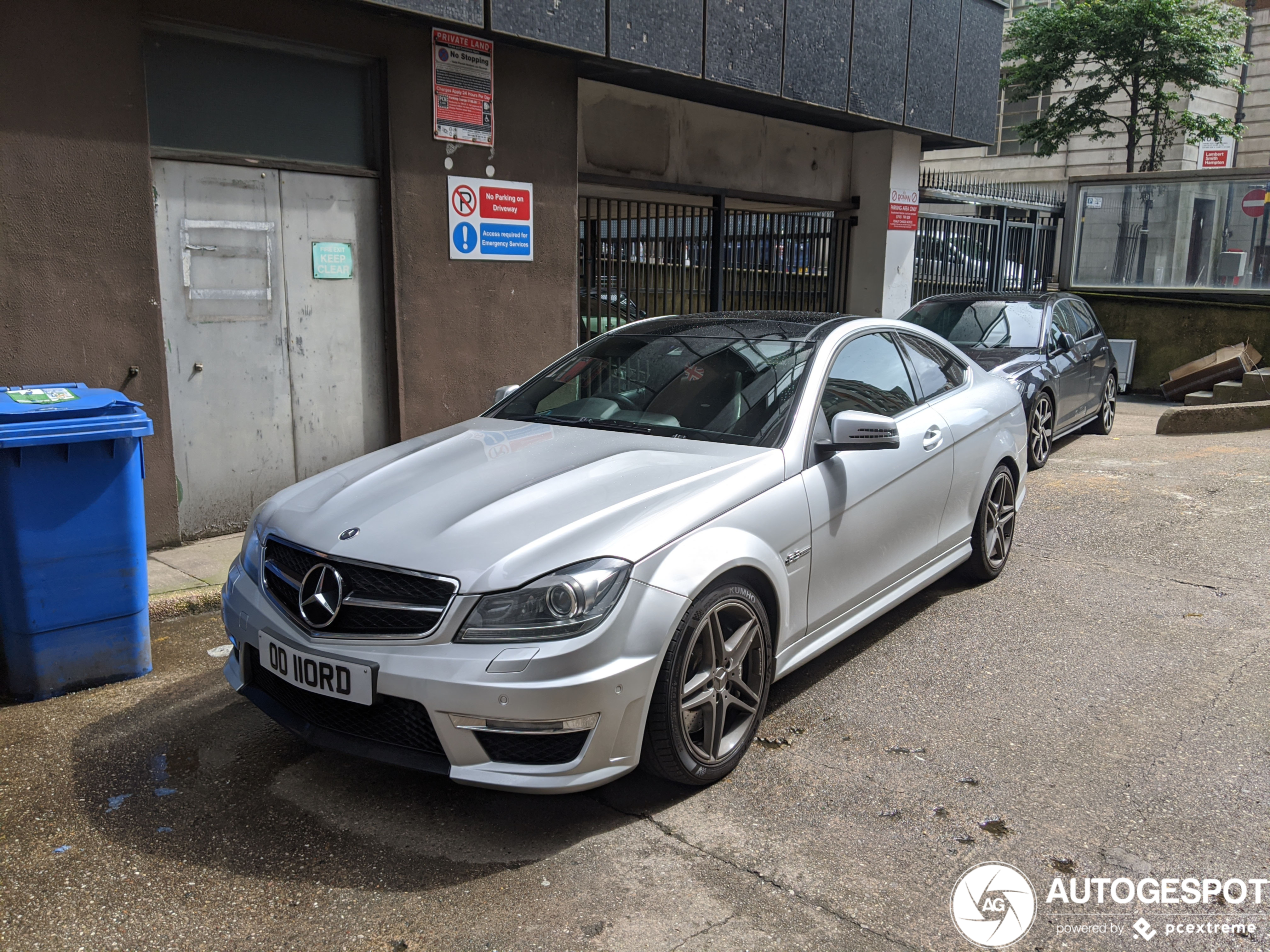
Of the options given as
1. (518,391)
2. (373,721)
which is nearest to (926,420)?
(518,391)

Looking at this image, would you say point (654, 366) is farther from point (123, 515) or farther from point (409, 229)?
point (409, 229)

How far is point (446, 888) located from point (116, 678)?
7.35 feet

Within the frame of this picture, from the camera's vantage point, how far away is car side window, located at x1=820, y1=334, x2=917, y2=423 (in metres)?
4.20

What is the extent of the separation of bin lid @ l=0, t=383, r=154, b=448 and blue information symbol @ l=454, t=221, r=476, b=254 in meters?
3.54

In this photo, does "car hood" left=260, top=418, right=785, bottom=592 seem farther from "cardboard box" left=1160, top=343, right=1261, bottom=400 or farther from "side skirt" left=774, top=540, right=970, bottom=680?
"cardboard box" left=1160, top=343, right=1261, bottom=400

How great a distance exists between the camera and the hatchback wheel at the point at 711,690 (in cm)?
310

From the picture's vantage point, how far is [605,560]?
118 inches

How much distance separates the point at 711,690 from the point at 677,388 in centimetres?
145

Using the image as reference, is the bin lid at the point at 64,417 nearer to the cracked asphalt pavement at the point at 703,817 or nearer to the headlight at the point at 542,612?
the cracked asphalt pavement at the point at 703,817

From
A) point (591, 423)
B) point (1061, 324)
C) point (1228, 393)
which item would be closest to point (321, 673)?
point (591, 423)

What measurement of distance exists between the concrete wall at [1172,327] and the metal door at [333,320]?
1285 centimetres

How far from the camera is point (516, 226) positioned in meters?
7.88

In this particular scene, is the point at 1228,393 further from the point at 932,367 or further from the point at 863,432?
the point at 863,432

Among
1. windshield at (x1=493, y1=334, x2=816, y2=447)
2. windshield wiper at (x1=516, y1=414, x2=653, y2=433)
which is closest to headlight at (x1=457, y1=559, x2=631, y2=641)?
windshield at (x1=493, y1=334, x2=816, y2=447)
